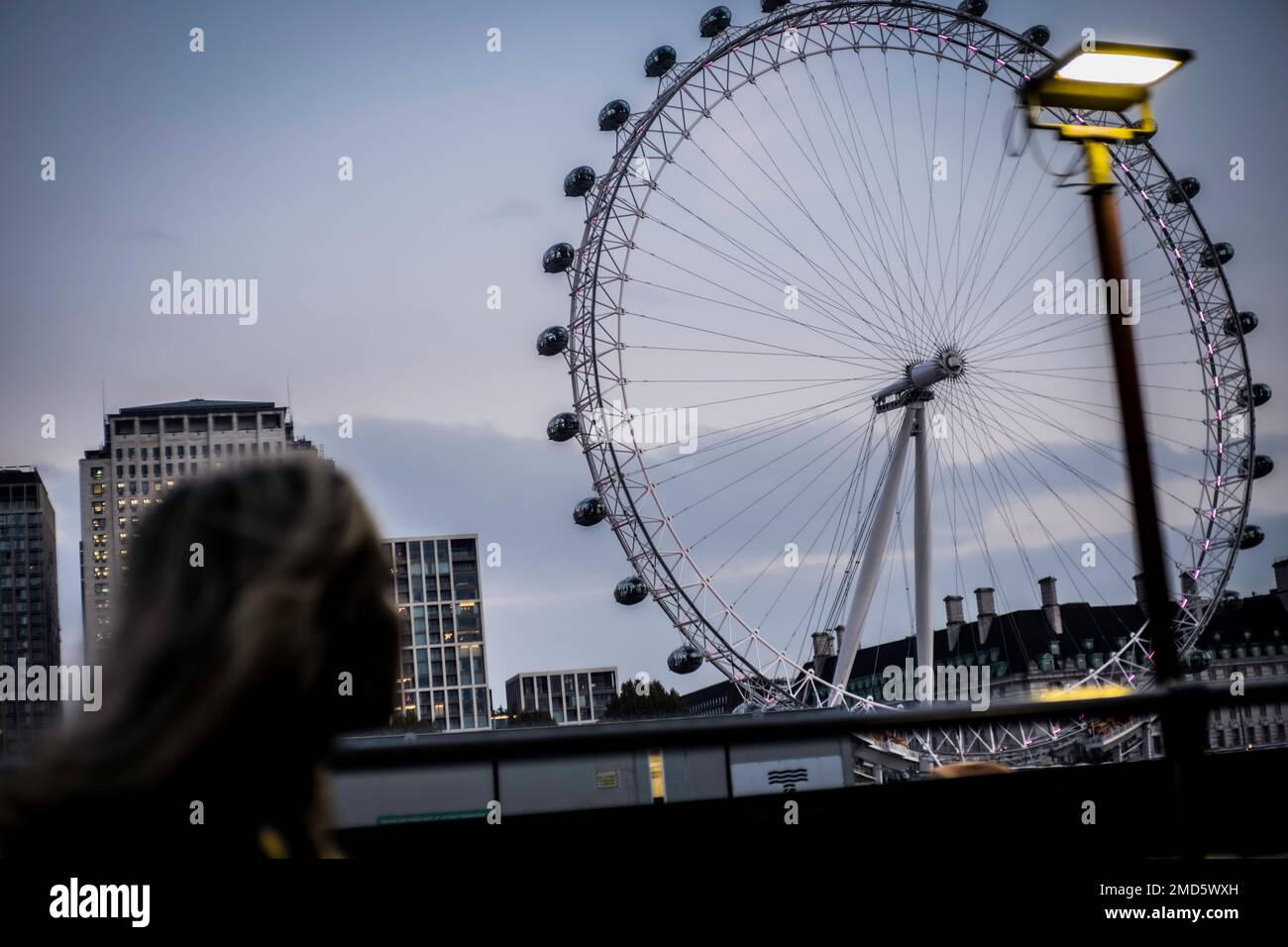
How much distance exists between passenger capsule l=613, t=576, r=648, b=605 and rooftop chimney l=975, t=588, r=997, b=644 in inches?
2533

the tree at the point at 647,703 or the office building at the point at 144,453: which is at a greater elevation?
the office building at the point at 144,453

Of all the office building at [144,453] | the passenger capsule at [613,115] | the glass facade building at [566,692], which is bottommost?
Answer: the glass facade building at [566,692]

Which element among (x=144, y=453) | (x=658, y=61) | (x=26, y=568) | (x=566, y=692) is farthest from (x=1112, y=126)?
(x=566, y=692)

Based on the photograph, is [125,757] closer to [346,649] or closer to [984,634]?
[346,649]

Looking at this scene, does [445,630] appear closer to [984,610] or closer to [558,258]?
[984,610]

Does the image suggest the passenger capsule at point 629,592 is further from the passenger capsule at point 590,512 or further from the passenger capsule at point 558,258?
the passenger capsule at point 558,258

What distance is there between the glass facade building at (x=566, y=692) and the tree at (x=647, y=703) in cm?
3724

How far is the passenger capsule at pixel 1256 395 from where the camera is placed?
3269 cm

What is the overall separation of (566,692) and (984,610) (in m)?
73.3

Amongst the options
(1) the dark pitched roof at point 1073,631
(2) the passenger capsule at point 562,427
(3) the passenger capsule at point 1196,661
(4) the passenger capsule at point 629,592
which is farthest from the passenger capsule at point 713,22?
(1) the dark pitched roof at point 1073,631
